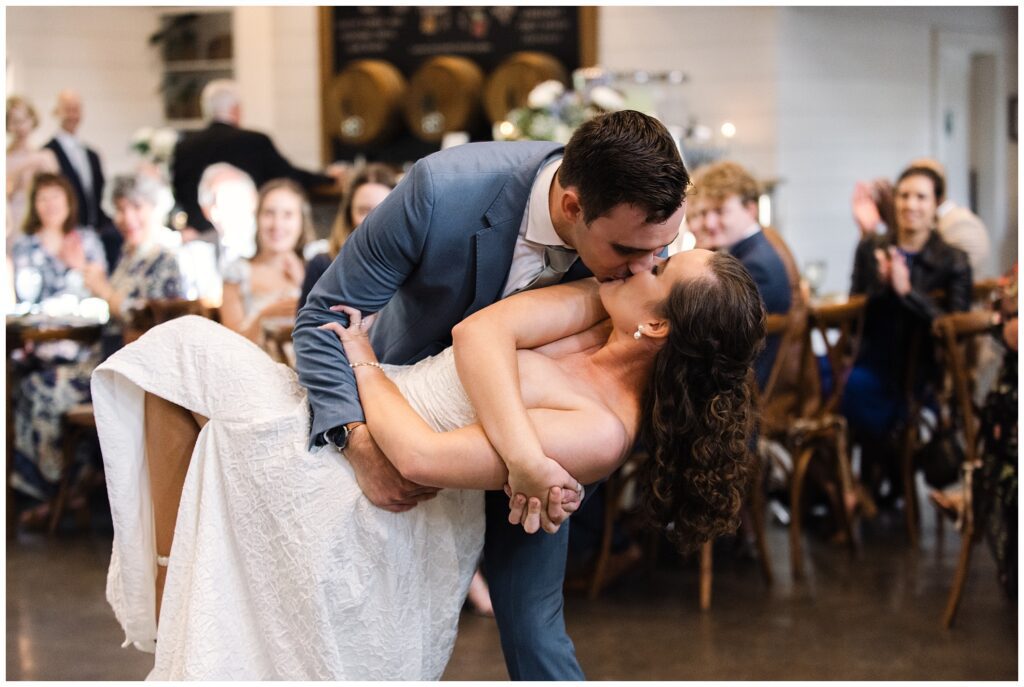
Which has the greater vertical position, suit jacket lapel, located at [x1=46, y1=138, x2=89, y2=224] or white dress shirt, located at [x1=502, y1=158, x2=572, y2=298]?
suit jacket lapel, located at [x1=46, y1=138, x2=89, y2=224]

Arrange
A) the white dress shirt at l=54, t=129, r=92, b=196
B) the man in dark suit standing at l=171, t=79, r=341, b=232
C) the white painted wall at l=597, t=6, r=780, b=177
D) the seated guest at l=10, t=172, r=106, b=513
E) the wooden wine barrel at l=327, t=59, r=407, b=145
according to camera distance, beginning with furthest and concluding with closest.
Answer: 1. the wooden wine barrel at l=327, t=59, r=407, b=145
2. the white painted wall at l=597, t=6, r=780, b=177
3. the white dress shirt at l=54, t=129, r=92, b=196
4. the man in dark suit standing at l=171, t=79, r=341, b=232
5. the seated guest at l=10, t=172, r=106, b=513

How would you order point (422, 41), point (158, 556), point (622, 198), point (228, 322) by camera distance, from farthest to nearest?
1. point (422, 41)
2. point (228, 322)
3. point (158, 556)
4. point (622, 198)

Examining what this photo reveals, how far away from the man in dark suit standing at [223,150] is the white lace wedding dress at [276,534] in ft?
17.1

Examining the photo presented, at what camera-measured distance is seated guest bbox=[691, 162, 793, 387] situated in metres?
4.11

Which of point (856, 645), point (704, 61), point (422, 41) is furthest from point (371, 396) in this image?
point (422, 41)

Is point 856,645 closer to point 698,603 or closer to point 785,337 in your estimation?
point 698,603

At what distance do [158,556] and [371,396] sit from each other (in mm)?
498

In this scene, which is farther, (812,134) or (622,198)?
(812,134)

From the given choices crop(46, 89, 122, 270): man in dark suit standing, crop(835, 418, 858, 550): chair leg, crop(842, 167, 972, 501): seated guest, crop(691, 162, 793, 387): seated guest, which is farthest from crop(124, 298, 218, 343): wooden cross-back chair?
crop(46, 89, 122, 270): man in dark suit standing

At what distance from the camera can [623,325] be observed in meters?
2.02

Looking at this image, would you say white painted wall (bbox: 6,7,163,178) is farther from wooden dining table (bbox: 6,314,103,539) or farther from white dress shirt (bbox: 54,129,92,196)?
wooden dining table (bbox: 6,314,103,539)

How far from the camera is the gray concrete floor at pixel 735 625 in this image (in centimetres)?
332

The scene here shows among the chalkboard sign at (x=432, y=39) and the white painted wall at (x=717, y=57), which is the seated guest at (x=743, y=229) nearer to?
the white painted wall at (x=717, y=57)

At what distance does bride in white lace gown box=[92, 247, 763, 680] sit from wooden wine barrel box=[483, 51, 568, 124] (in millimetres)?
6036
